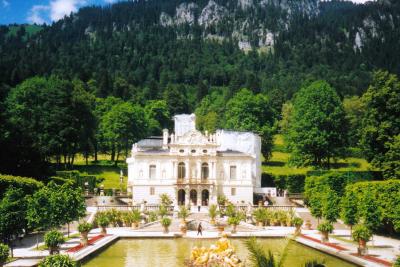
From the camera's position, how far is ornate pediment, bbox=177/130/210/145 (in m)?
56.9

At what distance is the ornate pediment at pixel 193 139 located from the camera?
56.9 m

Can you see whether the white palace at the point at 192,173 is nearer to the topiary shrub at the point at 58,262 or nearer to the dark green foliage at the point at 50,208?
the dark green foliage at the point at 50,208

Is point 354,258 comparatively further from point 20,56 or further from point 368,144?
point 20,56

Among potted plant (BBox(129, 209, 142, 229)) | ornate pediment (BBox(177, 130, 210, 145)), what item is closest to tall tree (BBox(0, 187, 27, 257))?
potted plant (BBox(129, 209, 142, 229))

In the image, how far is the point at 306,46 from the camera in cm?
17750

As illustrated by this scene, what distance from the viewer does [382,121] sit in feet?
154

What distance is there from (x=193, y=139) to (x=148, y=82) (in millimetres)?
80471

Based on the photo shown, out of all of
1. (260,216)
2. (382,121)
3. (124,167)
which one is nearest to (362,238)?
(260,216)

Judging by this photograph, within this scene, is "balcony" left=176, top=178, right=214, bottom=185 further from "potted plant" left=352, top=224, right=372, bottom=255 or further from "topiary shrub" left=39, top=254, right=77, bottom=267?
"topiary shrub" left=39, top=254, right=77, bottom=267

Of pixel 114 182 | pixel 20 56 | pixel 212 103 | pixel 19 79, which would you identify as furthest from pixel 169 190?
pixel 20 56

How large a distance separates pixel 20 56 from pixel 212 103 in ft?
209

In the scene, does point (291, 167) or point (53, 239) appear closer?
point (53, 239)

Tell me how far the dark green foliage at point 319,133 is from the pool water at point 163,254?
80.0 feet

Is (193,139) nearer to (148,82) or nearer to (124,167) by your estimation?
(124,167)
